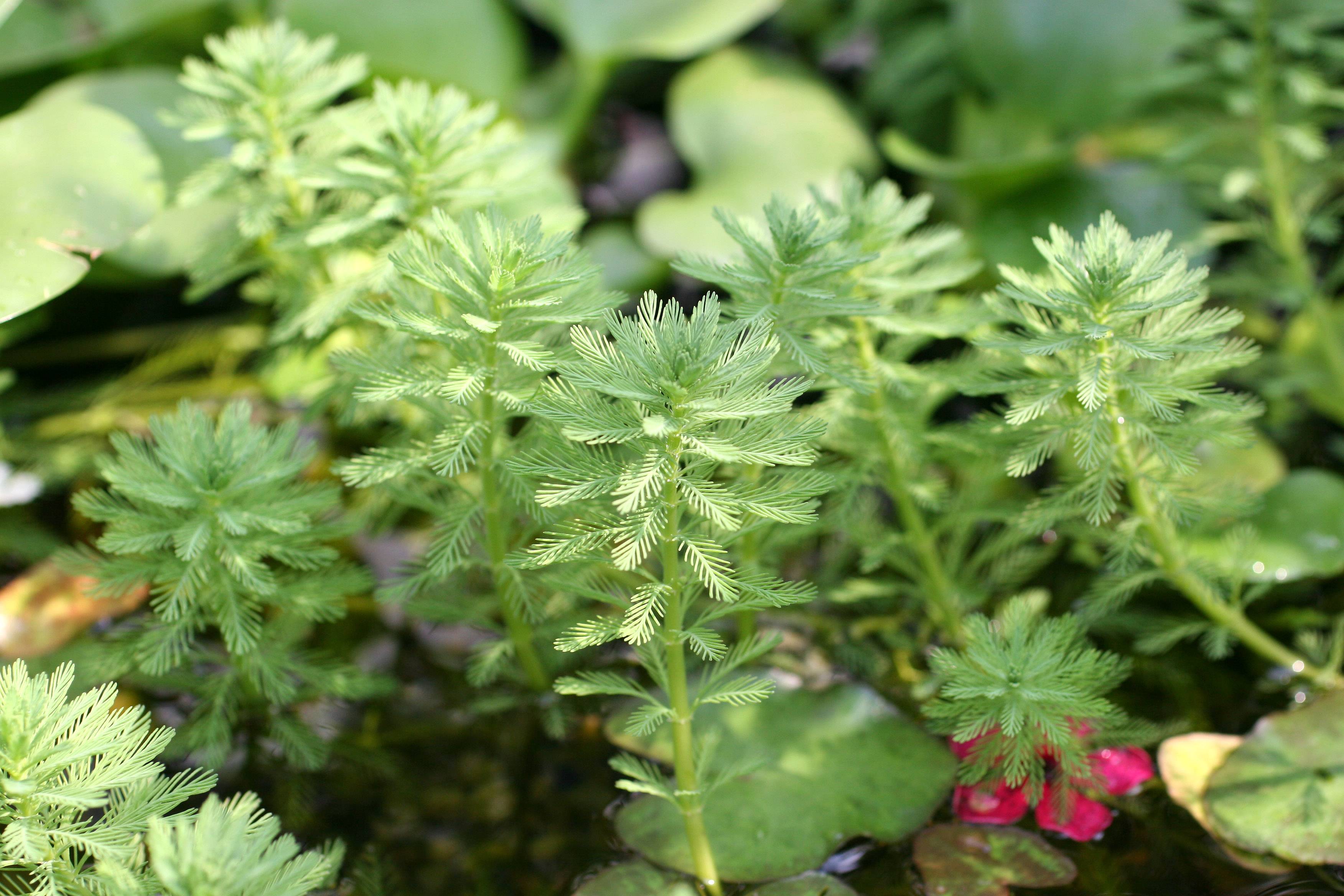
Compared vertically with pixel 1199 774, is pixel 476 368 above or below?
above

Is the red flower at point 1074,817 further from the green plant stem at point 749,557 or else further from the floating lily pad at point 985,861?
the green plant stem at point 749,557

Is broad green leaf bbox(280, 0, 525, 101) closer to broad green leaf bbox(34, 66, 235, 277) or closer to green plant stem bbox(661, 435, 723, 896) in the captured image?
broad green leaf bbox(34, 66, 235, 277)

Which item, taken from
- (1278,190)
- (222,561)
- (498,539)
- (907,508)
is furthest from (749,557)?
(1278,190)

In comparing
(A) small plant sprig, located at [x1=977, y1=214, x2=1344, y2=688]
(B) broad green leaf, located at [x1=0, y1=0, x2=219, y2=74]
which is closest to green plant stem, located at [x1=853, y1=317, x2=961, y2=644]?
(A) small plant sprig, located at [x1=977, y1=214, x2=1344, y2=688]

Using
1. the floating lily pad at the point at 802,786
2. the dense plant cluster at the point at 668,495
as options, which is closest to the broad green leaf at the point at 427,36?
the dense plant cluster at the point at 668,495

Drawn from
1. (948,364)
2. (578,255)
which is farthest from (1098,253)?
(578,255)

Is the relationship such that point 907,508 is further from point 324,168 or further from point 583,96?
point 583,96
